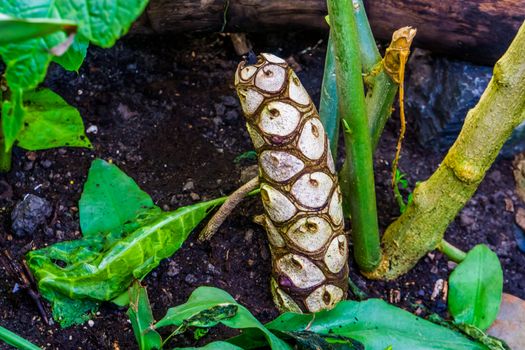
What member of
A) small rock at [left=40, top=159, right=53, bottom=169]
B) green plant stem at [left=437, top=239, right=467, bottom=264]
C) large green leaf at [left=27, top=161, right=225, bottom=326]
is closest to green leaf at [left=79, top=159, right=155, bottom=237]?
large green leaf at [left=27, top=161, right=225, bottom=326]

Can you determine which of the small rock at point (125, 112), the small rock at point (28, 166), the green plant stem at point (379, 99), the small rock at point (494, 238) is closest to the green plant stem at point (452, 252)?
the small rock at point (494, 238)

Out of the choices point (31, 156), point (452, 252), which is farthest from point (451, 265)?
point (31, 156)

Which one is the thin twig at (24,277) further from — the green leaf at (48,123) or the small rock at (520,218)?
the small rock at (520,218)

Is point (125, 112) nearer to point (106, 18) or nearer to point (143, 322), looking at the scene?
point (143, 322)

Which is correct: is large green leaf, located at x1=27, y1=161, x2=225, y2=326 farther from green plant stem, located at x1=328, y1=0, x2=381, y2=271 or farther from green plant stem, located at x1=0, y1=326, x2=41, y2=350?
green plant stem, located at x1=328, y1=0, x2=381, y2=271

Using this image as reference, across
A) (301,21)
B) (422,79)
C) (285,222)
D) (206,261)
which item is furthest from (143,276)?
(422,79)

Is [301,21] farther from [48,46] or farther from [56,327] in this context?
[48,46]
